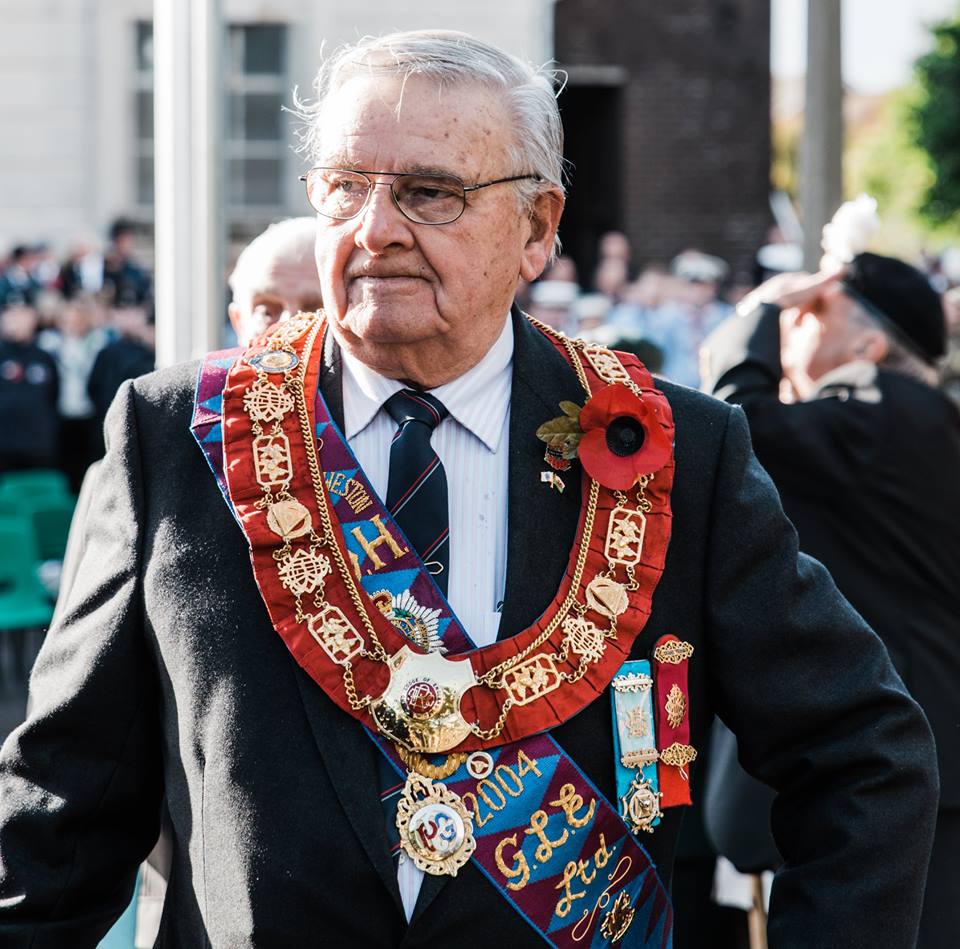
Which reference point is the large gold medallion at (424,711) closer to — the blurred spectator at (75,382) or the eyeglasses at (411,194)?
the eyeglasses at (411,194)

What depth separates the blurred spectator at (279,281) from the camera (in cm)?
343

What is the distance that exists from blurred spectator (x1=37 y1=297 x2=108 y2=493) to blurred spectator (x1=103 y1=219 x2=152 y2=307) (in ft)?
1.84

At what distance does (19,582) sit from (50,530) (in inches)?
15.8

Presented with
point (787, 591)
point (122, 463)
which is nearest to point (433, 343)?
point (122, 463)

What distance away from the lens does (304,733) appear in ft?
6.93

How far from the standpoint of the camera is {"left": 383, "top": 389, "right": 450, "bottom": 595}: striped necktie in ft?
7.30

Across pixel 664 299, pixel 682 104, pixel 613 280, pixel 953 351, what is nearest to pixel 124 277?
pixel 613 280

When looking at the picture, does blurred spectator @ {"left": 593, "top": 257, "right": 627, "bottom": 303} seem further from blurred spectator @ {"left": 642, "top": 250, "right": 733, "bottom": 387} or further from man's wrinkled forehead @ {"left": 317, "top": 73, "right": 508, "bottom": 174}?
man's wrinkled forehead @ {"left": 317, "top": 73, "right": 508, "bottom": 174}

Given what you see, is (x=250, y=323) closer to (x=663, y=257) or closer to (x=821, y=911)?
(x=821, y=911)

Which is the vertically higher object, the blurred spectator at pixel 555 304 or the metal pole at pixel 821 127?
the metal pole at pixel 821 127

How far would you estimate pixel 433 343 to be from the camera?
7.46 ft

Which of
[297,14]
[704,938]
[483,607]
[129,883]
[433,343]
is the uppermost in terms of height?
[297,14]

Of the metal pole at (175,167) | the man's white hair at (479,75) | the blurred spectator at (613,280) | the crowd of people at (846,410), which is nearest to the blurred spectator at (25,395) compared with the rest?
the blurred spectator at (613,280)

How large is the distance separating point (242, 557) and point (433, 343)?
393mm
